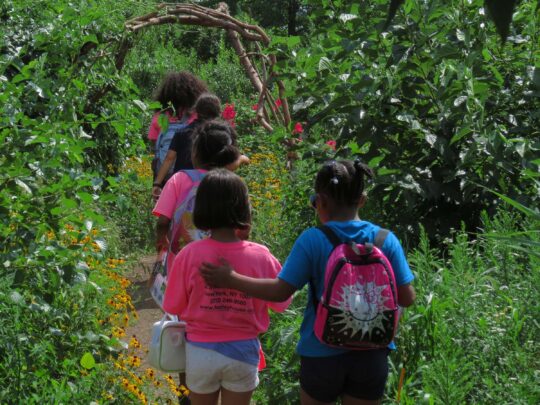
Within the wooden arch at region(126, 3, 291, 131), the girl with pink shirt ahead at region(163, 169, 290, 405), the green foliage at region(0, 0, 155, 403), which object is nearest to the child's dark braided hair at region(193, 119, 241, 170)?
the green foliage at region(0, 0, 155, 403)

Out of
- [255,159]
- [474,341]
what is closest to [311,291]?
[474,341]

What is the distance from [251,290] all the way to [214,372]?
37 cm

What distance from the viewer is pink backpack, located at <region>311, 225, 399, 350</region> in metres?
2.81

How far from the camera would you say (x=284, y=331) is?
165 inches

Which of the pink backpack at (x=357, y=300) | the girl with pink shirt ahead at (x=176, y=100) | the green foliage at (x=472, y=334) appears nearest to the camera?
the pink backpack at (x=357, y=300)

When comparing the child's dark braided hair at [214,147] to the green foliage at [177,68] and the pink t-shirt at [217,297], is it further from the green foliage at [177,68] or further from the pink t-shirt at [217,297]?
the green foliage at [177,68]

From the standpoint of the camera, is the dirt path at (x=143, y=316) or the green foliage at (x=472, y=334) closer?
the green foliage at (x=472, y=334)

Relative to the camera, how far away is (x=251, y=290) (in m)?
3.04

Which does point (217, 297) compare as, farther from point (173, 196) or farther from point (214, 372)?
point (173, 196)

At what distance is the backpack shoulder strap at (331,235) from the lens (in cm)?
292

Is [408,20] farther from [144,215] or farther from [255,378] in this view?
[144,215]

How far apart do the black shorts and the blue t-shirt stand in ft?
0.11

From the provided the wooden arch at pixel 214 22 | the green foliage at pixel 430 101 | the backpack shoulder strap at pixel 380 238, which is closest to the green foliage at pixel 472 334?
the backpack shoulder strap at pixel 380 238

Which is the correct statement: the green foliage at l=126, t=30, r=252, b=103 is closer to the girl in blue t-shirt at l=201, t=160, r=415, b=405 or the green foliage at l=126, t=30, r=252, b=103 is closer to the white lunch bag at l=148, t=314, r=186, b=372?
the white lunch bag at l=148, t=314, r=186, b=372
